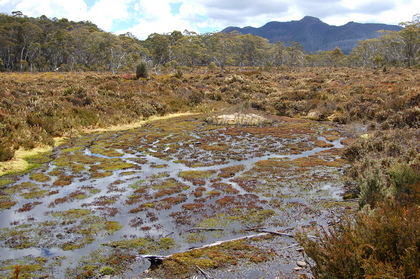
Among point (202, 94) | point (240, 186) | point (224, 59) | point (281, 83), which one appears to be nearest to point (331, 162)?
point (240, 186)

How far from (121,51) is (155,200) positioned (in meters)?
69.7

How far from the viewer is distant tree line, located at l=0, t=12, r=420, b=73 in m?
70.2

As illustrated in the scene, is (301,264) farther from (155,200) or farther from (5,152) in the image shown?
(5,152)

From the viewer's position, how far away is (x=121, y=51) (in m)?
72.6

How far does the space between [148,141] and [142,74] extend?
23.0 meters

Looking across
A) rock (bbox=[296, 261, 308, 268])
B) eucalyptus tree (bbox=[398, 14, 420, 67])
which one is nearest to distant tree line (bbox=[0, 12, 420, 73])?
eucalyptus tree (bbox=[398, 14, 420, 67])

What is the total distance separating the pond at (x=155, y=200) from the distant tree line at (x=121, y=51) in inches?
2068

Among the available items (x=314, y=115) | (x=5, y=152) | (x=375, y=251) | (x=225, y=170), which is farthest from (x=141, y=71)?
(x=375, y=251)

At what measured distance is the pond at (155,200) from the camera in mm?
6805

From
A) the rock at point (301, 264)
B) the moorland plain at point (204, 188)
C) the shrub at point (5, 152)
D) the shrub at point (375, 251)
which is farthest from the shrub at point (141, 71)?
the shrub at point (375, 251)

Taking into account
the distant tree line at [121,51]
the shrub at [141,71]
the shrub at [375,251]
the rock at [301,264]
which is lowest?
the rock at [301,264]

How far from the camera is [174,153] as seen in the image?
16.0m

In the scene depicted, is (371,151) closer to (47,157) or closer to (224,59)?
(47,157)

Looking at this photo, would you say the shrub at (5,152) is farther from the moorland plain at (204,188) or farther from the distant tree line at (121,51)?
the distant tree line at (121,51)
